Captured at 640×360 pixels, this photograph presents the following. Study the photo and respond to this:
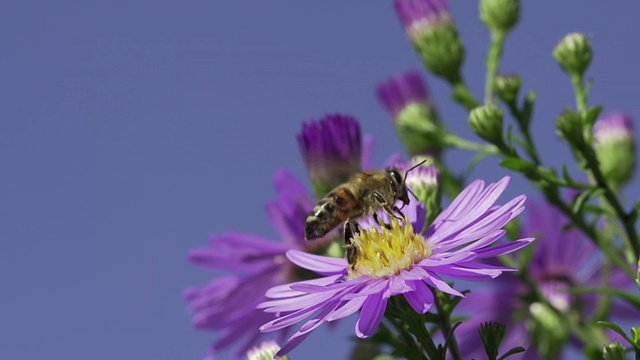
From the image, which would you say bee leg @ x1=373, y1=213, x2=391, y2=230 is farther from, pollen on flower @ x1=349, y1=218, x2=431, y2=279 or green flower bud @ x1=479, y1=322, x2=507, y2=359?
green flower bud @ x1=479, y1=322, x2=507, y2=359

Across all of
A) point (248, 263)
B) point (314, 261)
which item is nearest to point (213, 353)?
point (248, 263)

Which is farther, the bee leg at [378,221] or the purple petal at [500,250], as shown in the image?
the bee leg at [378,221]

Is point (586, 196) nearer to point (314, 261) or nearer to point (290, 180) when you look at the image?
point (314, 261)

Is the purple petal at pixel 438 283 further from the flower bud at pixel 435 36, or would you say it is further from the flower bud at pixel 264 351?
the flower bud at pixel 435 36

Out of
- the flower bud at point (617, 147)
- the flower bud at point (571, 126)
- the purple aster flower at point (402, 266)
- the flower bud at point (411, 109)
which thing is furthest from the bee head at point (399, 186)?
the flower bud at point (617, 147)

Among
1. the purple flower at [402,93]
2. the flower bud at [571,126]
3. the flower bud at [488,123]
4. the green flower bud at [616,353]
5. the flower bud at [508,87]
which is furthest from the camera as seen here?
the purple flower at [402,93]

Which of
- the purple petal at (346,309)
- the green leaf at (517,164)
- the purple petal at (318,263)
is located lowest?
the purple petal at (346,309)

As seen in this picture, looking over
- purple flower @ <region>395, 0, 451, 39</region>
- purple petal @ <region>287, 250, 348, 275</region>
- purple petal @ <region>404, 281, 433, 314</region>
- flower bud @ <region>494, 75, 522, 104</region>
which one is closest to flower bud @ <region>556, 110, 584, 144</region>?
flower bud @ <region>494, 75, 522, 104</region>
